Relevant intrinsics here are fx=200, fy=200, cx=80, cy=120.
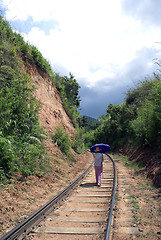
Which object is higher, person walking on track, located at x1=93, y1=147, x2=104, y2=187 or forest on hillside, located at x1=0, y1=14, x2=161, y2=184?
forest on hillside, located at x1=0, y1=14, x2=161, y2=184

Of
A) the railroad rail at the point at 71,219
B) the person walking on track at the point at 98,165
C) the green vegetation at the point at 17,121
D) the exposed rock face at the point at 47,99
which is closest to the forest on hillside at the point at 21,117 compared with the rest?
the green vegetation at the point at 17,121

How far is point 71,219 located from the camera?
5.05 m

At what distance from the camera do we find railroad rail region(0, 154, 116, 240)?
4249 millimetres

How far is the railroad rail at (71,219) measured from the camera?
13.9 ft

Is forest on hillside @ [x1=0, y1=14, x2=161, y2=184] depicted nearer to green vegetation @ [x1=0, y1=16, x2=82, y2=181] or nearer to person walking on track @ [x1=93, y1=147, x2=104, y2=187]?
green vegetation @ [x1=0, y1=16, x2=82, y2=181]

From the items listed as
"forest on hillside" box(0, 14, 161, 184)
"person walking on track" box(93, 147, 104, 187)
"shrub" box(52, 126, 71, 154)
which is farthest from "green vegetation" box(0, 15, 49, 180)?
"shrub" box(52, 126, 71, 154)

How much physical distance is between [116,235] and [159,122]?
366 inches

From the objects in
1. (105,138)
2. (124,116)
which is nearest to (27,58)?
(124,116)

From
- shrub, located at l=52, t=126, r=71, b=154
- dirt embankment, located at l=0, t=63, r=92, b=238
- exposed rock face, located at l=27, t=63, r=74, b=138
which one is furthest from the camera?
exposed rock face, located at l=27, t=63, r=74, b=138

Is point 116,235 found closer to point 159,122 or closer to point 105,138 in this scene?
point 159,122

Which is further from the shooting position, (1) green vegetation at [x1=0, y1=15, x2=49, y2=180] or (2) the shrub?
(2) the shrub

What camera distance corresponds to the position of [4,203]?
18.1ft

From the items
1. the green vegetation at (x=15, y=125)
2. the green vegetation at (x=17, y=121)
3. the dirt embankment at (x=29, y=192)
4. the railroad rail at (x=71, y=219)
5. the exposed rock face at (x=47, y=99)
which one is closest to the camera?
the railroad rail at (x=71, y=219)

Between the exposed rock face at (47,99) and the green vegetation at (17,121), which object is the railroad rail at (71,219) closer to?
the green vegetation at (17,121)
